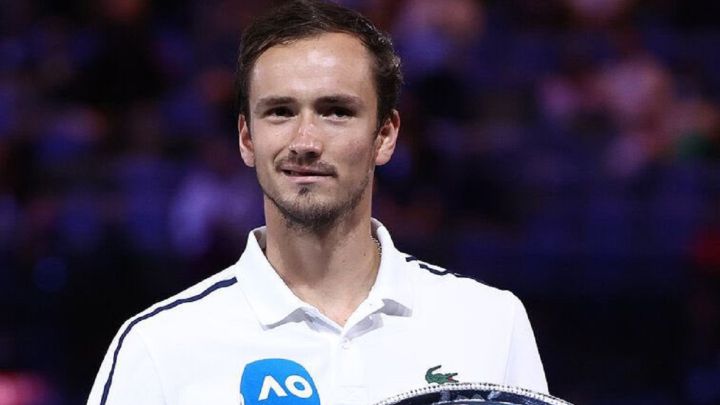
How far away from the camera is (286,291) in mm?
2740

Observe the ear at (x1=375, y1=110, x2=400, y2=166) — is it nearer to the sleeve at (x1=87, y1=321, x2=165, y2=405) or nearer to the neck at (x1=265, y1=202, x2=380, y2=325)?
the neck at (x1=265, y1=202, x2=380, y2=325)

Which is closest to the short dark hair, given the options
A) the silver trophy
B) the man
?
the man

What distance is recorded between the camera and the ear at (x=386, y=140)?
285 centimetres

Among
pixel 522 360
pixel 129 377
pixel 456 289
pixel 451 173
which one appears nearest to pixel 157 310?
pixel 129 377

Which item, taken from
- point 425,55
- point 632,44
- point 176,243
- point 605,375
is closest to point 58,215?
point 176,243

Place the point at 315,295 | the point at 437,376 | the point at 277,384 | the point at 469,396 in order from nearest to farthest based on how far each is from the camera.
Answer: the point at 469,396 → the point at 277,384 → the point at 437,376 → the point at 315,295

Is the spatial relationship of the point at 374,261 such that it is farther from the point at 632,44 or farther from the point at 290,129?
the point at 632,44

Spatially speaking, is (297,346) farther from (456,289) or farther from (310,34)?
(310,34)

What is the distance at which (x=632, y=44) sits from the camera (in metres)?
7.02

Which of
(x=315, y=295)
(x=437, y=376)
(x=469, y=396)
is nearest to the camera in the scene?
(x=469, y=396)

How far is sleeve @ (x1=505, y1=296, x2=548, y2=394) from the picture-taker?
2.84 meters

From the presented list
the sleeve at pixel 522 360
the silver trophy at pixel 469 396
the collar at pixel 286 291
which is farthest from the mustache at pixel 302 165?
the silver trophy at pixel 469 396

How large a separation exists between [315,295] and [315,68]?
1.45 feet

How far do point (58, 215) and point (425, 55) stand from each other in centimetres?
189
